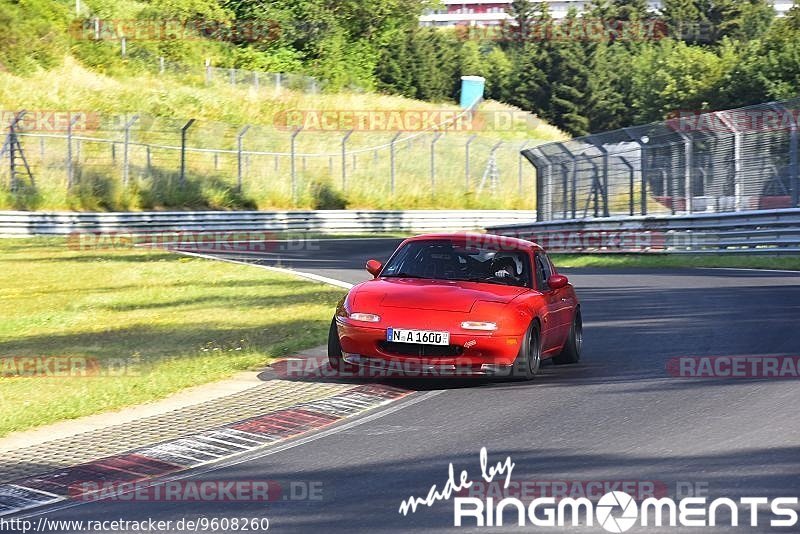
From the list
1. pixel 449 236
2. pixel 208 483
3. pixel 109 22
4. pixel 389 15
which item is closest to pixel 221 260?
pixel 449 236

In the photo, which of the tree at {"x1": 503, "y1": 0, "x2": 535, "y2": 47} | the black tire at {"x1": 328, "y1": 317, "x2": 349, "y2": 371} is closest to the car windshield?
the black tire at {"x1": 328, "y1": 317, "x2": 349, "y2": 371}

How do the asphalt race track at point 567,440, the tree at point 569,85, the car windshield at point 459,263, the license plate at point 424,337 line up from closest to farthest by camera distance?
the asphalt race track at point 567,440 < the license plate at point 424,337 < the car windshield at point 459,263 < the tree at point 569,85

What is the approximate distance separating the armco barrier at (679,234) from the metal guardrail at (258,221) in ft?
39.0

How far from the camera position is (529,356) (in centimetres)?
1068

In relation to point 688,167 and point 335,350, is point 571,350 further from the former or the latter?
point 688,167

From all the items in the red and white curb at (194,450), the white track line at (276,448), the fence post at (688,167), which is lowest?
the red and white curb at (194,450)

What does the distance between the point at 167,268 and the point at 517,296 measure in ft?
50.1

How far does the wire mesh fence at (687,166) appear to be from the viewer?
25469 mm

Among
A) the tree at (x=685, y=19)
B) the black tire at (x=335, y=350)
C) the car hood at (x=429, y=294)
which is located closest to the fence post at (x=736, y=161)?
the car hood at (x=429, y=294)

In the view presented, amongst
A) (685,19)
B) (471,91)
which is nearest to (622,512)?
(471,91)

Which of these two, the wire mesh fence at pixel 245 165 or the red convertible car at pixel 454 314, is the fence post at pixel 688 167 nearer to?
the red convertible car at pixel 454 314

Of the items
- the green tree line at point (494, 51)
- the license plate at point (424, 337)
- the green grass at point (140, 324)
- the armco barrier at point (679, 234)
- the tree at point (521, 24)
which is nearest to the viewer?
the license plate at point (424, 337)

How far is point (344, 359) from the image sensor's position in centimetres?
1082

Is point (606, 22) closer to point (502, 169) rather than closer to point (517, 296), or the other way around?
point (502, 169)
